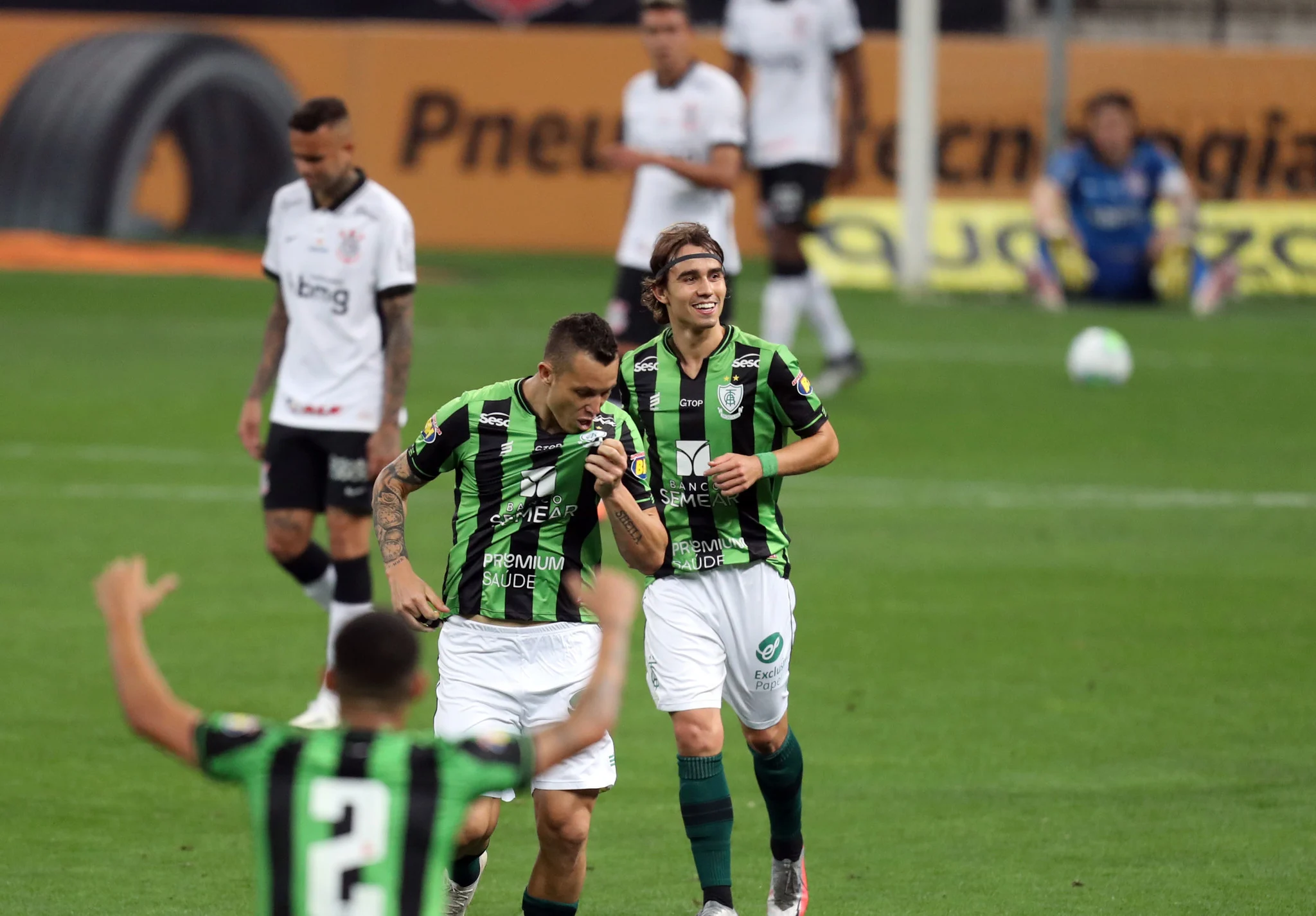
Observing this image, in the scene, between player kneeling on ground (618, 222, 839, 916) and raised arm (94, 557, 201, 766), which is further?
player kneeling on ground (618, 222, 839, 916)

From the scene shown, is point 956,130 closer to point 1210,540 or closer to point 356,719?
point 1210,540

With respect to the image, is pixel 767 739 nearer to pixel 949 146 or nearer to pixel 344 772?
pixel 344 772

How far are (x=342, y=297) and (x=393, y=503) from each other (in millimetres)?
2832

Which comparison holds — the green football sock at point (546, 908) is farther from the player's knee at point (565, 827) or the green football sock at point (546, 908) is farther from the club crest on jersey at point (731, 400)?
the club crest on jersey at point (731, 400)

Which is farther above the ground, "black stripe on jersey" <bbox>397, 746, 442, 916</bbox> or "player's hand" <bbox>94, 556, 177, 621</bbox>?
"player's hand" <bbox>94, 556, 177, 621</bbox>

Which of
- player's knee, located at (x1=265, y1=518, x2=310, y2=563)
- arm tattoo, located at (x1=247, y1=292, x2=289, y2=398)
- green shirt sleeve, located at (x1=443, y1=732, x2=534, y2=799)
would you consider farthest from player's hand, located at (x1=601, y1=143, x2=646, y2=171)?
green shirt sleeve, located at (x1=443, y1=732, x2=534, y2=799)

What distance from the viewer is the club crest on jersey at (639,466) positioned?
5.57m

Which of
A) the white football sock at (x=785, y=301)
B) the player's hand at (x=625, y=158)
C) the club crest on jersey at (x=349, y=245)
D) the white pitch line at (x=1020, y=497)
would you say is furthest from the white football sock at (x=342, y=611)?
the white football sock at (x=785, y=301)

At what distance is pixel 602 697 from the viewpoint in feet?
13.5

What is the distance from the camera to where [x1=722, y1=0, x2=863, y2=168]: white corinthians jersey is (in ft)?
50.2

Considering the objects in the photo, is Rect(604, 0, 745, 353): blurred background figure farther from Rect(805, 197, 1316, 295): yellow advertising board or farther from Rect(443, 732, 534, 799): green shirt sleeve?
Rect(805, 197, 1316, 295): yellow advertising board

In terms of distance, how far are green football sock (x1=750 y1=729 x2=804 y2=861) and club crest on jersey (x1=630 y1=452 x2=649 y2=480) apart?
3.58 feet

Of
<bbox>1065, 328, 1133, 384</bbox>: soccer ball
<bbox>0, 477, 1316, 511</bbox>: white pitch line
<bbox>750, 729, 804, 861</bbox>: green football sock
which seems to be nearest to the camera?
<bbox>750, 729, 804, 861</bbox>: green football sock

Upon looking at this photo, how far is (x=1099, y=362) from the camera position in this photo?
16.8 metres
